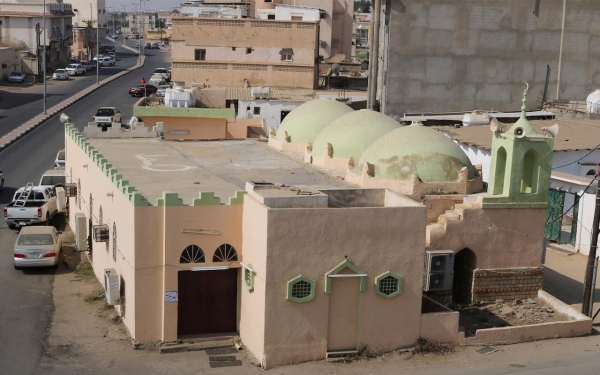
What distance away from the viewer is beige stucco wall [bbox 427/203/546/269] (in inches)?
952

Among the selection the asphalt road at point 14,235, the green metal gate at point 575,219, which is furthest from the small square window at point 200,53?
the green metal gate at point 575,219

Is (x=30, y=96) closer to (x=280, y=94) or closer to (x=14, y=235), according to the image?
(x=280, y=94)

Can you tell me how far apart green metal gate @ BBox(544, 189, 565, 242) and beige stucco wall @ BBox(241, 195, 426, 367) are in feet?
42.1

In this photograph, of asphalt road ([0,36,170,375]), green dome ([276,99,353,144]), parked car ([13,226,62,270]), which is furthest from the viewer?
green dome ([276,99,353,144])

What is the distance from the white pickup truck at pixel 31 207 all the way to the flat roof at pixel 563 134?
16668 millimetres

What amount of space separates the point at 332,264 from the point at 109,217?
24.9 ft

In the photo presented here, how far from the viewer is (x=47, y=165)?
149 feet

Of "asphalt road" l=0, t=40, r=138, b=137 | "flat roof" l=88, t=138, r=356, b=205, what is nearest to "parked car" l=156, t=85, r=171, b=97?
"asphalt road" l=0, t=40, r=138, b=137

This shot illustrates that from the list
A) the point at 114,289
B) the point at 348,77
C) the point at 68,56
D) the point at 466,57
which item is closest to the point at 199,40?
the point at 348,77

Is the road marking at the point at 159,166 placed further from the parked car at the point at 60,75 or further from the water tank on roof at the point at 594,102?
the parked car at the point at 60,75

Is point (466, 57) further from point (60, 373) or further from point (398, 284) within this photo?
point (60, 373)

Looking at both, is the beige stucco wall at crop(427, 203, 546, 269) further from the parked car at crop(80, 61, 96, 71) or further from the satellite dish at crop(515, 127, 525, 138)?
the parked car at crop(80, 61, 96, 71)

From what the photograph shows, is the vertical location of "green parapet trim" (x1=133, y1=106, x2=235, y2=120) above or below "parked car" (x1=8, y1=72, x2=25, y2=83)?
above

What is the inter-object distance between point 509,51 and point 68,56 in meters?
69.4
